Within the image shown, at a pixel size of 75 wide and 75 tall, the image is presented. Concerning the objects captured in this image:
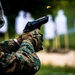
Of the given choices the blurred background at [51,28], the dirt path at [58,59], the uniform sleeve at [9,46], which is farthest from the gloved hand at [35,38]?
the dirt path at [58,59]

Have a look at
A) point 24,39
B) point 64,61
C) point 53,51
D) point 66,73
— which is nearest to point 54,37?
point 53,51

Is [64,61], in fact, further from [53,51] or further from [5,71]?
[5,71]

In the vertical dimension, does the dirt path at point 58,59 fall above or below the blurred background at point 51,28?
below

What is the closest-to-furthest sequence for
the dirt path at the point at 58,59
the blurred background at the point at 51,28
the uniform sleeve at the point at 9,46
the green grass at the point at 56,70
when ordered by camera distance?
the uniform sleeve at the point at 9,46
the green grass at the point at 56,70
the blurred background at the point at 51,28
the dirt path at the point at 58,59

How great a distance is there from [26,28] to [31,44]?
202mm

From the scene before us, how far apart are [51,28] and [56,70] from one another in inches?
352

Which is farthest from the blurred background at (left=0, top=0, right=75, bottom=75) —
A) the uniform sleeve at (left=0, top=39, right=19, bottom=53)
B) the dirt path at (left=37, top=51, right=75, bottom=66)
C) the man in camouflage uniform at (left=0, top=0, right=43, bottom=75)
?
the man in camouflage uniform at (left=0, top=0, right=43, bottom=75)

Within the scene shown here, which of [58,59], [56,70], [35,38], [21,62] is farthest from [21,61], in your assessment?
[58,59]

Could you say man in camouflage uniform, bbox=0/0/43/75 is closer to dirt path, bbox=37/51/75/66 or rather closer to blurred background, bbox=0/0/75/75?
blurred background, bbox=0/0/75/75

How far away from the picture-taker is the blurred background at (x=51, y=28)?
48.0 ft

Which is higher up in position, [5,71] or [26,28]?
[26,28]

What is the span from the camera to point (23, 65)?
284 cm

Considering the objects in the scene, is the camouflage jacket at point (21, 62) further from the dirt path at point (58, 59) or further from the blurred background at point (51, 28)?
the dirt path at point (58, 59)

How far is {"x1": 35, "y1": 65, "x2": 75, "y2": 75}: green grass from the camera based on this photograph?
13.2 metres
